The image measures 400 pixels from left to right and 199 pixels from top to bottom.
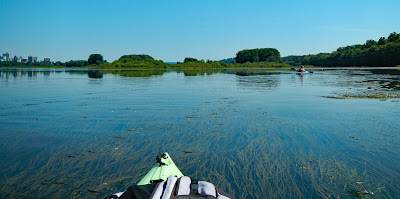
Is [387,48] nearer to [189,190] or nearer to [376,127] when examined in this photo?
[376,127]

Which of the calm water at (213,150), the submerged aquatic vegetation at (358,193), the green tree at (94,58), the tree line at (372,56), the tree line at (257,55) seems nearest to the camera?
the submerged aquatic vegetation at (358,193)

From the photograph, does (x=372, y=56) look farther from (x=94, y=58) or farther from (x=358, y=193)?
(x=94, y=58)

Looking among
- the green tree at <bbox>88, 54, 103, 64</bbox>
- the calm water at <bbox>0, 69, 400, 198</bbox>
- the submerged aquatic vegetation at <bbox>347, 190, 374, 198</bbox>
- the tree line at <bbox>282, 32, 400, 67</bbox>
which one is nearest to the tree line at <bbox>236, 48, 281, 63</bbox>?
the tree line at <bbox>282, 32, 400, 67</bbox>

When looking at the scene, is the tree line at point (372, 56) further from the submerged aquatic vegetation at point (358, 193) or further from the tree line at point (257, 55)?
the submerged aquatic vegetation at point (358, 193)

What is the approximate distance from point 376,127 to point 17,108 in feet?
43.3

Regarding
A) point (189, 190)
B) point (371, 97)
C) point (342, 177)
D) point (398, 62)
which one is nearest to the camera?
point (189, 190)

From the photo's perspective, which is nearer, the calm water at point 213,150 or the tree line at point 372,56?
the calm water at point 213,150

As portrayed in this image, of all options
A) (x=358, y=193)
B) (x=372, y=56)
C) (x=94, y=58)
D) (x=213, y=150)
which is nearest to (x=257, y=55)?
(x=372, y=56)

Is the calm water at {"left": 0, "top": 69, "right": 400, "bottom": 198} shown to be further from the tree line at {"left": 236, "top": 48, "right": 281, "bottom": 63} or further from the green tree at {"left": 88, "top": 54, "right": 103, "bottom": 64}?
the green tree at {"left": 88, "top": 54, "right": 103, "bottom": 64}

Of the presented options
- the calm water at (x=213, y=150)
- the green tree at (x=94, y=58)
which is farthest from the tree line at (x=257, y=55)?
the calm water at (x=213, y=150)

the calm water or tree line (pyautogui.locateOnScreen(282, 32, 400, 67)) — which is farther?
tree line (pyautogui.locateOnScreen(282, 32, 400, 67))

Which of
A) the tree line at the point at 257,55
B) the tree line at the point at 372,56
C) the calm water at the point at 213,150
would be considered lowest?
the calm water at the point at 213,150

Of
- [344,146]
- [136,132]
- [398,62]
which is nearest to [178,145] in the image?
[136,132]

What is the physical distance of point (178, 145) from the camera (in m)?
6.78
